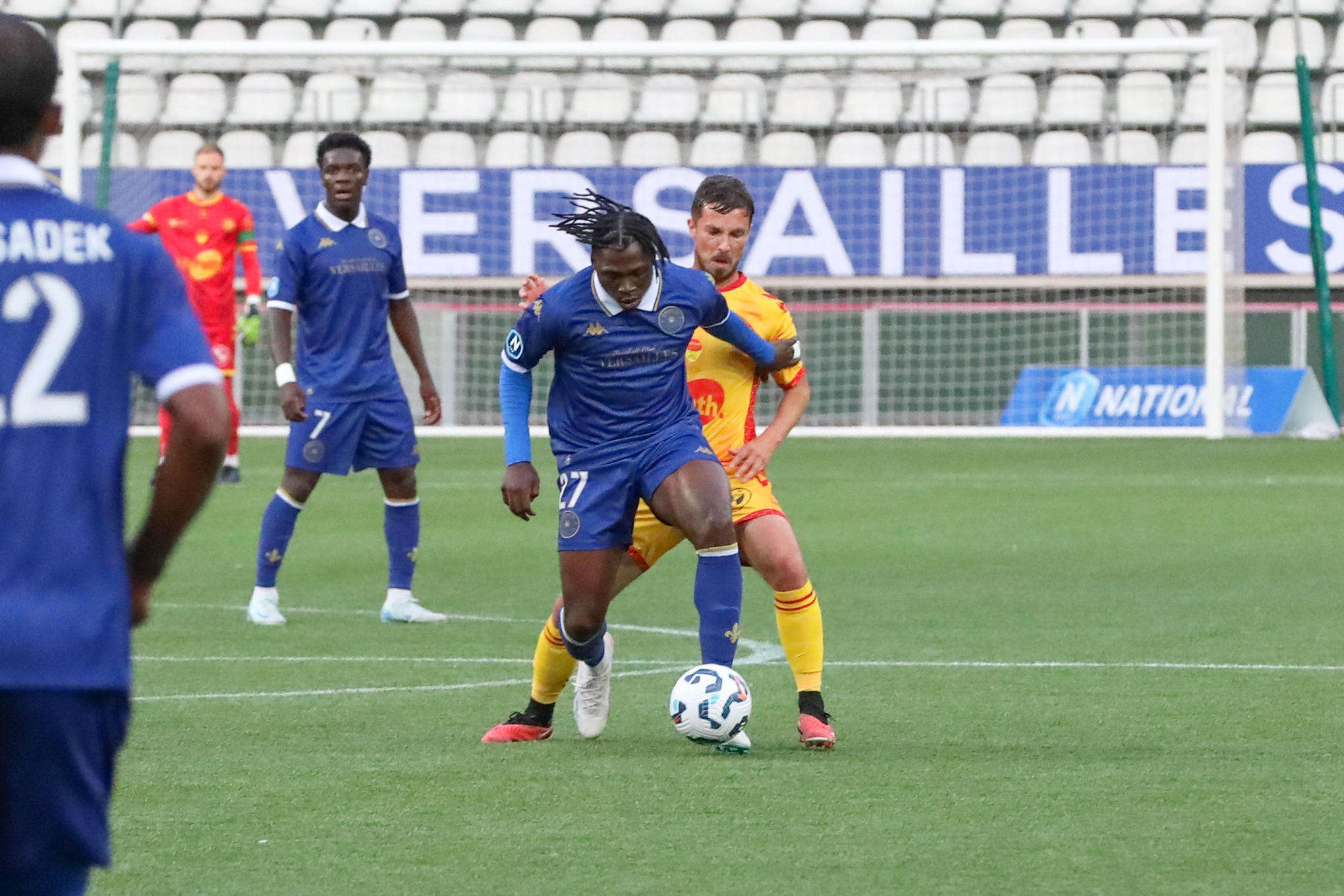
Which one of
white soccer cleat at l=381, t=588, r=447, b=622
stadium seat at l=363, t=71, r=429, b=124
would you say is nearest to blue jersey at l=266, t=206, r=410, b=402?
white soccer cleat at l=381, t=588, r=447, b=622

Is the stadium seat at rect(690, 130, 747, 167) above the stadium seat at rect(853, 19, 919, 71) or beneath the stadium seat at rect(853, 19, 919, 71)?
beneath

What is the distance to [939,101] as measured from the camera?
20672 millimetres

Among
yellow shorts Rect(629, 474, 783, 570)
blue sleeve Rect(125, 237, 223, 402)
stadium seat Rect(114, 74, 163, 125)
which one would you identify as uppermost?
stadium seat Rect(114, 74, 163, 125)

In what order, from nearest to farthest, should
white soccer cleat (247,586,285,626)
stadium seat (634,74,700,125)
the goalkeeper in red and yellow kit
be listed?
1. white soccer cleat (247,586,285,626)
2. the goalkeeper in red and yellow kit
3. stadium seat (634,74,700,125)

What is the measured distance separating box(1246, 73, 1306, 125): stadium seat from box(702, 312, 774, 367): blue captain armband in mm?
17330

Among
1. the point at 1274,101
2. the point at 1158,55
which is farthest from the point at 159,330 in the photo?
the point at 1274,101

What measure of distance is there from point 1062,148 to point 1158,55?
5.30ft

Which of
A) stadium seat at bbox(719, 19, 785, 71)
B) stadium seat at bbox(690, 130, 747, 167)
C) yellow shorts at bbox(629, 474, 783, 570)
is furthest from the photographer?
stadium seat at bbox(719, 19, 785, 71)

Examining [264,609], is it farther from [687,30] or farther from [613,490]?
[687,30]

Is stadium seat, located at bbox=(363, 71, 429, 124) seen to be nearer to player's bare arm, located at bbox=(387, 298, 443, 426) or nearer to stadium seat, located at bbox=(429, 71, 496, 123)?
stadium seat, located at bbox=(429, 71, 496, 123)

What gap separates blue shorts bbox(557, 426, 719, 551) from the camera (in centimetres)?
546

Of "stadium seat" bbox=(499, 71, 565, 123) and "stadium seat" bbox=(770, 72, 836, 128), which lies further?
"stadium seat" bbox=(770, 72, 836, 128)

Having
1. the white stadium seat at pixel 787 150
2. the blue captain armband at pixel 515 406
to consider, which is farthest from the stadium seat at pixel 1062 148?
the blue captain armband at pixel 515 406

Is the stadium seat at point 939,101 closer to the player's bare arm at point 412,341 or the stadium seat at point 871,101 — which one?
the stadium seat at point 871,101
